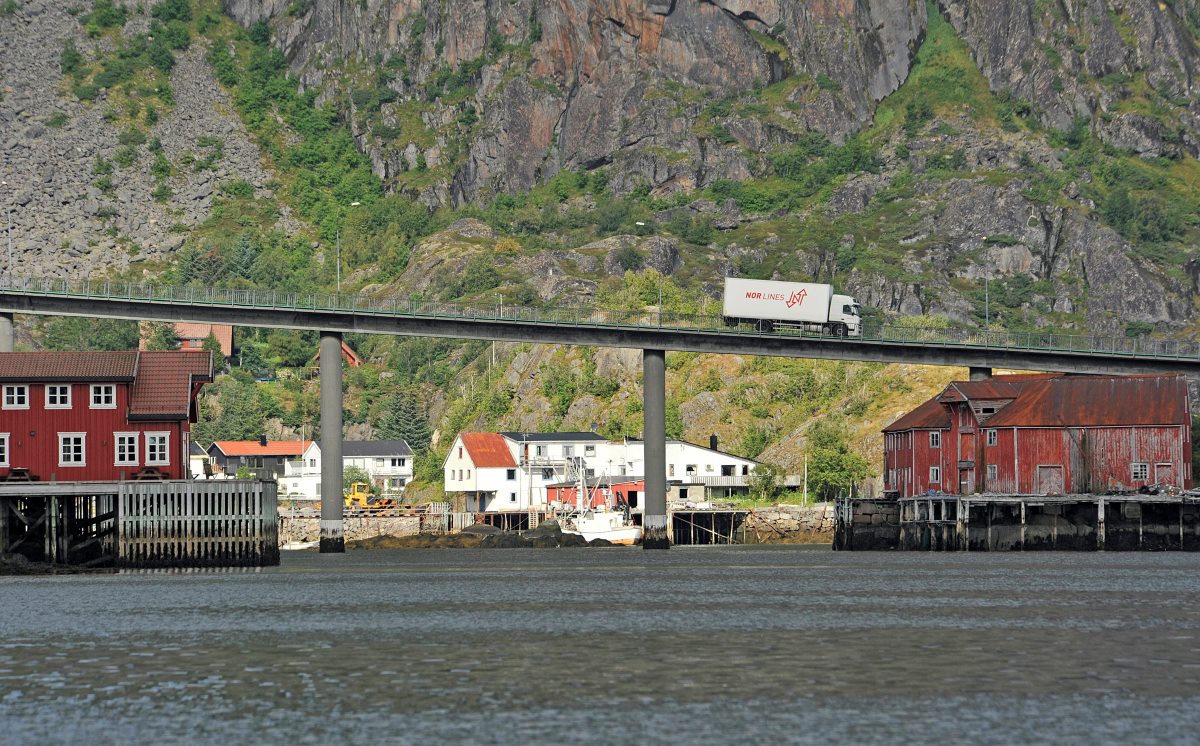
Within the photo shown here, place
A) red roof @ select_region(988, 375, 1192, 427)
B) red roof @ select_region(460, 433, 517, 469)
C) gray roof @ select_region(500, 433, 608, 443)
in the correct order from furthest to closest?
1. gray roof @ select_region(500, 433, 608, 443)
2. red roof @ select_region(460, 433, 517, 469)
3. red roof @ select_region(988, 375, 1192, 427)

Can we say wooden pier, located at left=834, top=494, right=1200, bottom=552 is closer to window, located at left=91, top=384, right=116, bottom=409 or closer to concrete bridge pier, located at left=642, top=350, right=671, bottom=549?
concrete bridge pier, located at left=642, top=350, right=671, bottom=549

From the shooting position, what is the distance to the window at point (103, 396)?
10350 cm

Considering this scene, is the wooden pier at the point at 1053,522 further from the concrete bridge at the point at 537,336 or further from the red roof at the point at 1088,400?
the concrete bridge at the point at 537,336

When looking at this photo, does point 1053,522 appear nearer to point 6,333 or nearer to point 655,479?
point 655,479

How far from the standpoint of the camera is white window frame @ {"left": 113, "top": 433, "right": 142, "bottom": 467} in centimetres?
10281

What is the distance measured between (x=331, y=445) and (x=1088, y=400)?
174 feet

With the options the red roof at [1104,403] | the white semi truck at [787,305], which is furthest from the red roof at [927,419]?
the white semi truck at [787,305]

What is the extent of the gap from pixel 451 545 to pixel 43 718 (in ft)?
344

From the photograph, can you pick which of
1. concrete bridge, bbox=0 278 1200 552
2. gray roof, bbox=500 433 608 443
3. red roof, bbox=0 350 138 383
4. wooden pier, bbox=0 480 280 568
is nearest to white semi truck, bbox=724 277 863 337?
concrete bridge, bbox=0 278 1200 552

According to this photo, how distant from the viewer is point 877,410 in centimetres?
19212

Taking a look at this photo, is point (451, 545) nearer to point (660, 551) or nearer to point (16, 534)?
point (660, 551)

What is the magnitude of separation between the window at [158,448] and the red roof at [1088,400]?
5284 cm

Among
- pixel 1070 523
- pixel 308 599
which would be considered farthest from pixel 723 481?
pixel 308 599

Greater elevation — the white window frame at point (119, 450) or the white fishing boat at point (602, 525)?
the white window frame at point (119, 450)
